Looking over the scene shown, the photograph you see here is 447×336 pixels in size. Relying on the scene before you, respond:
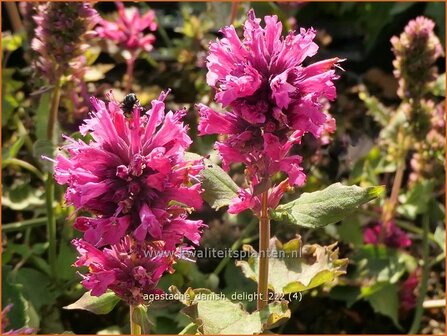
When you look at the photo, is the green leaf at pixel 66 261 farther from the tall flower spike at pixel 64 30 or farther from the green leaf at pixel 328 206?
the green leaf at pixel 328 206

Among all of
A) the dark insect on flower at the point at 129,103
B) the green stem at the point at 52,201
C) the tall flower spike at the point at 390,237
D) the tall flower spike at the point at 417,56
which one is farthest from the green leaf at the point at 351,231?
the dark insect on flower at the point at 129,103

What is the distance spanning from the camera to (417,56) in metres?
1.59

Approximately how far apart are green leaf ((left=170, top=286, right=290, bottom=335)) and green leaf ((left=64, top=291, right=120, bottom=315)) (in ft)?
0.30

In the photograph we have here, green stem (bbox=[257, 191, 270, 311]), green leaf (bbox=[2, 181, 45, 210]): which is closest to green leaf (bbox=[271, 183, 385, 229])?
green stem (bbox=[257, 191, 270, 311])

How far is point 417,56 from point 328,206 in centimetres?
76

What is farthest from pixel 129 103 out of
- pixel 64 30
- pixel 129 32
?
pixel 129 32

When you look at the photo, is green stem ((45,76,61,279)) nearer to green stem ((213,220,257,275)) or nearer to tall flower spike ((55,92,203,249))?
green stem ((213,220,257,275))

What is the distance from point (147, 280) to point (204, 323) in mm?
92

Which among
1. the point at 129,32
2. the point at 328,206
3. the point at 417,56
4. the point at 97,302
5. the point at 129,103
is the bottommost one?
the point at 97,302

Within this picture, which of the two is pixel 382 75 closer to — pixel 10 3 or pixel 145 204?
pixel 10 3

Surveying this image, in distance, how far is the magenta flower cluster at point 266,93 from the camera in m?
0.88

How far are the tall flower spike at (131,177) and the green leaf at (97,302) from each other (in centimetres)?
12

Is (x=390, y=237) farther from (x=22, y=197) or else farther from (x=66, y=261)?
(x=22, y=197)

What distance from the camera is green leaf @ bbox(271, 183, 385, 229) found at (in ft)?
3.06
